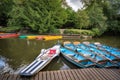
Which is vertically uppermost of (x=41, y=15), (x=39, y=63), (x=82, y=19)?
(x=41, y=15)

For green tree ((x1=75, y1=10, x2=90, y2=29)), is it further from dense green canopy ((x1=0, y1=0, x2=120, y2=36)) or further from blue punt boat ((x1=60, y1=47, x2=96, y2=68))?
blue punt boat ((x1=60, y1=47, x2=96, y2=68))

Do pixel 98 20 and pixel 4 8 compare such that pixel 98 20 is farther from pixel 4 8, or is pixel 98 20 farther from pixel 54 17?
pixel 4 8

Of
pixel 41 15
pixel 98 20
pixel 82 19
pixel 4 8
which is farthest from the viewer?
pixel 4 8

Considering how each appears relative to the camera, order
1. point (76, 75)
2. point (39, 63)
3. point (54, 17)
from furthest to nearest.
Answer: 1. point (54, 17)
2. point (39, 63)
3. point (76, 75)

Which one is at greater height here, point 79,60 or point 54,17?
point 54,17

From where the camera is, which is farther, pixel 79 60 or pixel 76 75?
pixel 79 60

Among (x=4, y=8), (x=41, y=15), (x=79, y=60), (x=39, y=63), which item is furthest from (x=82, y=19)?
(x=39, y=63)

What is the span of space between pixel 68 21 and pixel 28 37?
701 centimetres

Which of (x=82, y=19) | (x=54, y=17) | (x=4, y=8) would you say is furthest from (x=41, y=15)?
(x=4, y=8)

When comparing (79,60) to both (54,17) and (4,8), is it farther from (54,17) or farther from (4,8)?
(4,8)

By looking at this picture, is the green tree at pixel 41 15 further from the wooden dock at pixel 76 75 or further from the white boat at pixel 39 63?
the wooden dock at pixel 76 75

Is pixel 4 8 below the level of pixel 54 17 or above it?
above

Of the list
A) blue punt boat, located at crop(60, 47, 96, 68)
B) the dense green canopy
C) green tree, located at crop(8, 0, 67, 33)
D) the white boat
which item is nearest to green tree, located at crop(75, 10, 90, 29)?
the dense green canopy

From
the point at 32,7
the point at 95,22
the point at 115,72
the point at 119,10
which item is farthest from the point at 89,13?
the point at 115,72
